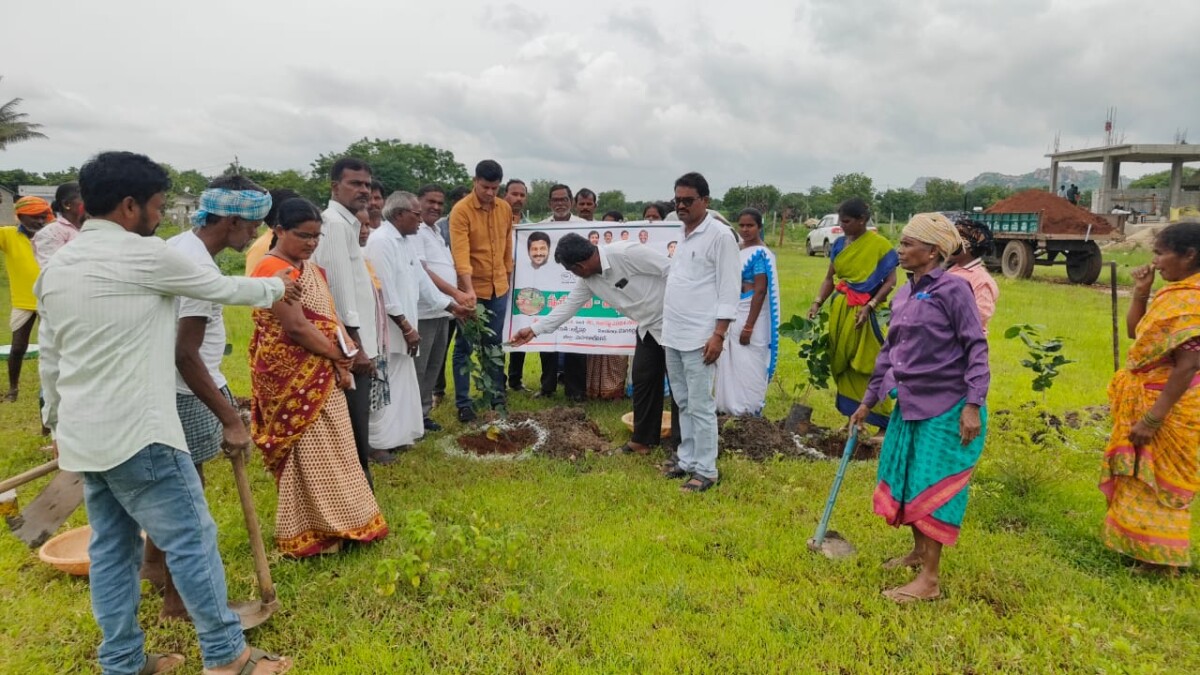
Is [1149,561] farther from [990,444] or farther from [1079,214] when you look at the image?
[1079,214]

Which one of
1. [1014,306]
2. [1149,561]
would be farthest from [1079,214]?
[1149,561]

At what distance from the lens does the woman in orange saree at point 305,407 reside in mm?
3287

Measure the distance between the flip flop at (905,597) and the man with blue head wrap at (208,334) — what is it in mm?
2902

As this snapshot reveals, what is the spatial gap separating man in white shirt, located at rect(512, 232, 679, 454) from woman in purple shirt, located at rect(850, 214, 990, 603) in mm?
1957

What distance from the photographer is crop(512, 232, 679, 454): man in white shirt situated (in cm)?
493

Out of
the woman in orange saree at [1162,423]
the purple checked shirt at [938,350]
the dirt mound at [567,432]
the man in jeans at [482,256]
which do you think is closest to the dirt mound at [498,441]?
the dirt mound at [567,432]

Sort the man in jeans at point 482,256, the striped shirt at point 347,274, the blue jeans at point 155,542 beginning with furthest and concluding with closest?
the man in jeans at point 482,256, the striped shirt at point 347,274, the blue jeans at point 155,542

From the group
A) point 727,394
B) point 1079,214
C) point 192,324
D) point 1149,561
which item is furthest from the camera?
point 1079,214

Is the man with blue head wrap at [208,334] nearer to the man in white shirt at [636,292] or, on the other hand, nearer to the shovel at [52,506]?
the shovel at [52,506]

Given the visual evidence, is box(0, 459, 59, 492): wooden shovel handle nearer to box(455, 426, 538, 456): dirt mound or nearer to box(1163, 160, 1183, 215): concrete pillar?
box(455, 426, 538, 456): dirt mound

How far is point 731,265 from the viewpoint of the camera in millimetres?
4363

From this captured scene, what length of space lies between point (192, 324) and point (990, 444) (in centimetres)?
518

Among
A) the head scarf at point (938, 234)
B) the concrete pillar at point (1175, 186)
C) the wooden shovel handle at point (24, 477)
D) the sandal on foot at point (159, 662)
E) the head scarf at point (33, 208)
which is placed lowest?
the sandal on foot at point (159, 662)

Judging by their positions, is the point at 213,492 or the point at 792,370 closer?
the point at 213,492
